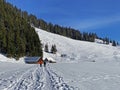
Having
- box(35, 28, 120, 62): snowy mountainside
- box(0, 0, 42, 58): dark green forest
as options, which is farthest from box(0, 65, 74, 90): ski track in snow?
box(35, 28, 120, 62): snowy mountainside

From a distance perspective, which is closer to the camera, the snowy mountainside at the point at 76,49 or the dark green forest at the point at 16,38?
the dark green forest at the point at 16,38

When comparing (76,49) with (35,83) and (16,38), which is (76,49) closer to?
(16,38)

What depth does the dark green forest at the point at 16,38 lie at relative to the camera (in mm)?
97875

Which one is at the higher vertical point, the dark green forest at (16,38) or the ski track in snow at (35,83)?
the dark green forest at (16,38)

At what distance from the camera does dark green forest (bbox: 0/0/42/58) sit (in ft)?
321

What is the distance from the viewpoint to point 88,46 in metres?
199

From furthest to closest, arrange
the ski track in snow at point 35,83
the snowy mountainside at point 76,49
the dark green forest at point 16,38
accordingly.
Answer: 1. the snowy mountainside at point 76,49
2. the dark green forest at point 16,38
3. the ski track in snow at point 35,83

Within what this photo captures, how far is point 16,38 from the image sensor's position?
4220 inches

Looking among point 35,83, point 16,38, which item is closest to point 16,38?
point 16,38

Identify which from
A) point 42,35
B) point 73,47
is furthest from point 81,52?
point 42,35

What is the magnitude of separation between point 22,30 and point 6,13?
9432 millimetres

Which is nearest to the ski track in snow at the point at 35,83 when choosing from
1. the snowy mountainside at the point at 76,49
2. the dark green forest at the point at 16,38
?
the dark green forest at the point at 16,38

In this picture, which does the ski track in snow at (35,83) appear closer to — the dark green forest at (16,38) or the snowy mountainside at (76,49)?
the dark green forest at (16,38)

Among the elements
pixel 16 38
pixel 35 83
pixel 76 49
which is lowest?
pixel 35 83
